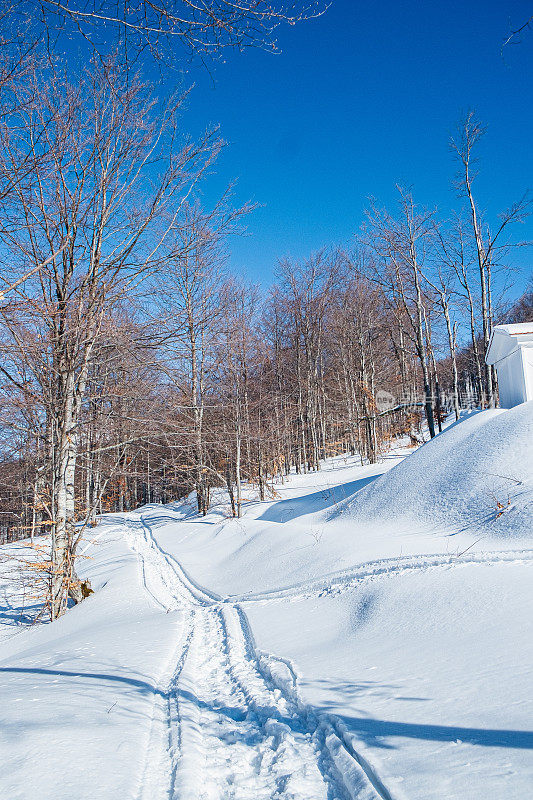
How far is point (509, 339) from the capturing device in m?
12.9

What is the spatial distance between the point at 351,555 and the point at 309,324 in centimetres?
1963

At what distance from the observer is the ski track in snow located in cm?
244

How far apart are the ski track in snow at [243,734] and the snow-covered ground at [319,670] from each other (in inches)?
0.6

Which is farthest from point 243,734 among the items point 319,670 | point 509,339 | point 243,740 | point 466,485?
point 509,339

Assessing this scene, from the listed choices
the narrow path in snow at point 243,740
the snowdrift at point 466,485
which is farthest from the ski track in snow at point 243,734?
the snowdrift at point 466,485

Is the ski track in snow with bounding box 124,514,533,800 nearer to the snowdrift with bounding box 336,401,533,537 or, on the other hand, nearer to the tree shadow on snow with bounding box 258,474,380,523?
the snowdrift with bounding box 336,401,533,537

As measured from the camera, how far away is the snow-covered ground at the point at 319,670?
2398 mm

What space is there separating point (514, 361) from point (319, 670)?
11639mm

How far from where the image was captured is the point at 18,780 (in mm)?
2283

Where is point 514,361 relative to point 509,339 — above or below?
below

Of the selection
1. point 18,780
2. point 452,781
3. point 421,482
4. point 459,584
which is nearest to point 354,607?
point 459,584

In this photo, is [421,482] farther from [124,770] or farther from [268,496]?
[268,496]

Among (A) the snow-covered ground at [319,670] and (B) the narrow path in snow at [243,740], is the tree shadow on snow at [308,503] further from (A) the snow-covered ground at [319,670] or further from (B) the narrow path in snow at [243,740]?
(B) the narrow path in snow at [243,740]

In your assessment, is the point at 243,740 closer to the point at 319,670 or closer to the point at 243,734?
the point at 243,734
